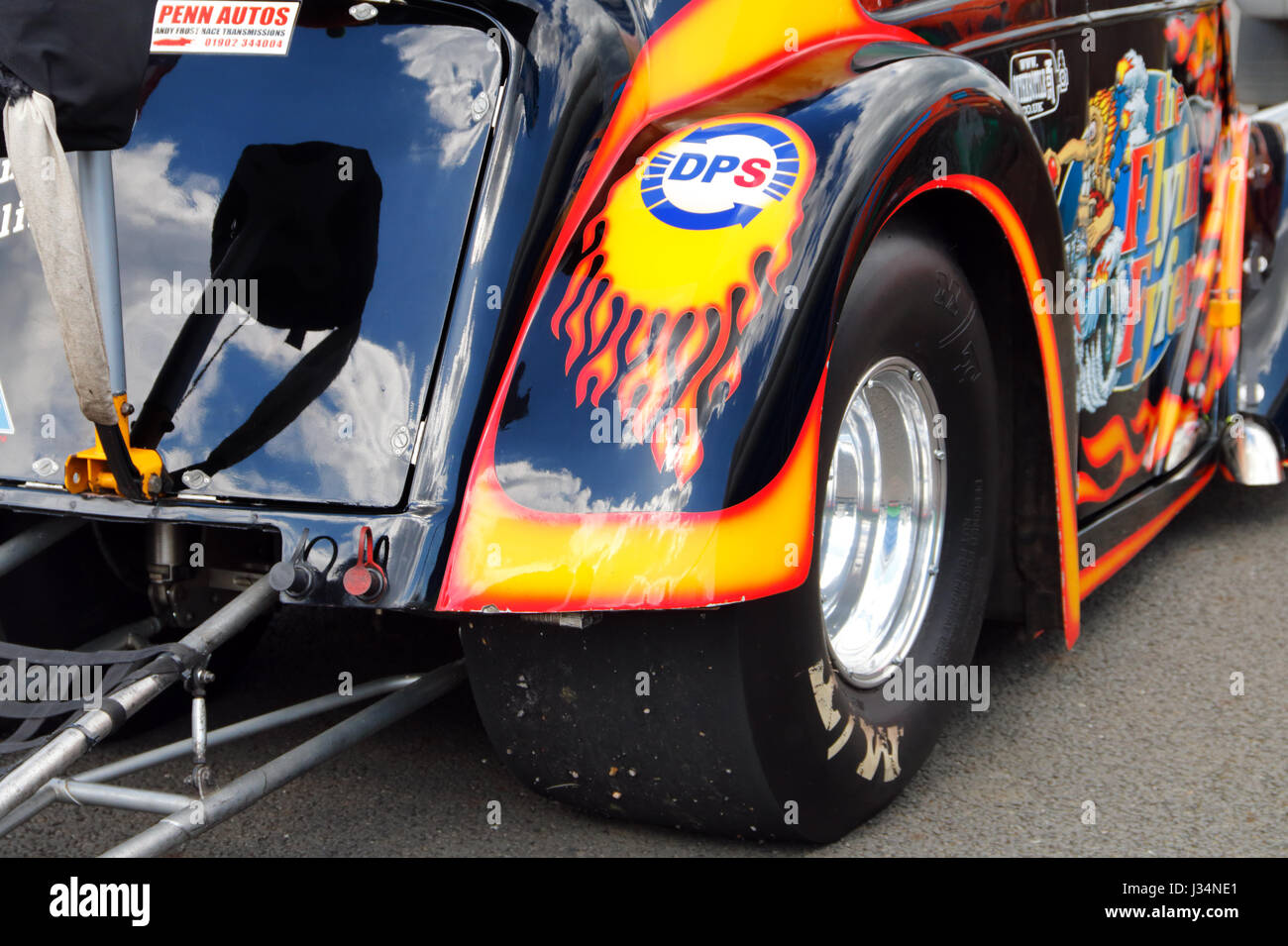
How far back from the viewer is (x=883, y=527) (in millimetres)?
2621

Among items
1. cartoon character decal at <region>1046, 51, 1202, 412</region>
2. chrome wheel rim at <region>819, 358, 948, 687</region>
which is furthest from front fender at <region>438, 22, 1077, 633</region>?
cartoon character decal at <region>1046, 51, 1202, 412</region>

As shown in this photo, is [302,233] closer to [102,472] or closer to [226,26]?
[226,26]

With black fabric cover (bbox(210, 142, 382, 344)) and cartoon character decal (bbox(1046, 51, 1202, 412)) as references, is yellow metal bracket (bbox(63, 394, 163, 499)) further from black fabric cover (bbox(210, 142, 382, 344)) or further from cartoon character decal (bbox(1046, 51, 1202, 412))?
cartoon character decal (bbox(1046, 51, 1202, 412))

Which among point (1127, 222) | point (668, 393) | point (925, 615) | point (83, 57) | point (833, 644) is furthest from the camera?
point (1127, 222)

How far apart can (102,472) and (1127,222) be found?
2281 mm

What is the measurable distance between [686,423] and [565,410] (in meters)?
0.17

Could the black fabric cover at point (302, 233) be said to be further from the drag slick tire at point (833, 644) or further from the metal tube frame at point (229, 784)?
the metal tube frame at point (229, 784)

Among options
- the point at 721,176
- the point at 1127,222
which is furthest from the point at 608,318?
the point at 1127,222

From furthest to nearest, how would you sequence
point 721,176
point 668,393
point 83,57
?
point 721,176
point 668,393
point 83,57

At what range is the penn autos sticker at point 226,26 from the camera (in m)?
2.00

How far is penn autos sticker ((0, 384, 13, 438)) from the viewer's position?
80.8 inches

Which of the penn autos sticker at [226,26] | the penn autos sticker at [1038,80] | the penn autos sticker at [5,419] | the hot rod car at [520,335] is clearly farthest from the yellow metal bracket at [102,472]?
the penn autos sticker at [1038,80]
